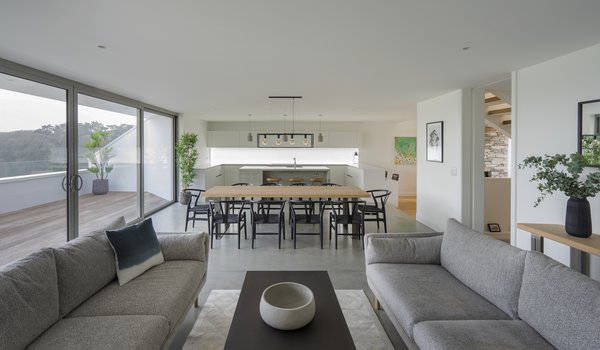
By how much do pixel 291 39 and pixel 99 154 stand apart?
12.5ft

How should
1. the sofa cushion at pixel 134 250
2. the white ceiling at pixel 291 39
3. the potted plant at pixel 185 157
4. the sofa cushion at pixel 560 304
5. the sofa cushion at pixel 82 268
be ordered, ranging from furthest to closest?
the potted plant at pixel 185 157, the sofa cushion at pixel 134 250, the white ceiling at pixel 291 39, the sofa cushion at pixel 82 268, the sofa cushion at pixel 560 304

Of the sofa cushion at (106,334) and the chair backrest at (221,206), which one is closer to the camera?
the sofa cushion at (106,334)

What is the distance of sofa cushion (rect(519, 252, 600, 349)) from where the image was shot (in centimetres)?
138

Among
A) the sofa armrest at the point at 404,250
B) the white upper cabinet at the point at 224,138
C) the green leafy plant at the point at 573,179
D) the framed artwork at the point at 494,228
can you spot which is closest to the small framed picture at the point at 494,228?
the framed artwork at the point at 494,228

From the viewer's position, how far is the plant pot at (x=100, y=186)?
4.69 metres

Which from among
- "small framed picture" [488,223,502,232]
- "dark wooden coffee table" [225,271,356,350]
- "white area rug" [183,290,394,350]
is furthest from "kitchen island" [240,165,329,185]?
"dark wooden coffee table" [225,271,356,350]

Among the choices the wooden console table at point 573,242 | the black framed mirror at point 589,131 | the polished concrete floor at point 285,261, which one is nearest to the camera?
the wooden console table at point 573,242

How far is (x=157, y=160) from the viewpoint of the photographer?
7250 mm

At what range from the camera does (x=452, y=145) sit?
4988 mm

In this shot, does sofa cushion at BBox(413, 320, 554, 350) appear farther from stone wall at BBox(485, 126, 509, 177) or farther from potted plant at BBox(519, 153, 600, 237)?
stone wall at BBox(485, 126, 509, 177)

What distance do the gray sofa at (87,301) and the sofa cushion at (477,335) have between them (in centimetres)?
146

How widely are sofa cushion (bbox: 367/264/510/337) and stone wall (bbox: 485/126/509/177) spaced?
236 inches

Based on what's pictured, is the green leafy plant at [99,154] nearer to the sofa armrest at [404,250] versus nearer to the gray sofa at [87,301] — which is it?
the gray sofa at [87,301]

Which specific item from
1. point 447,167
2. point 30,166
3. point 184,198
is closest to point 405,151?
point 447,167
